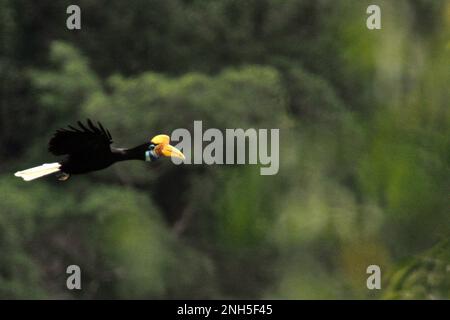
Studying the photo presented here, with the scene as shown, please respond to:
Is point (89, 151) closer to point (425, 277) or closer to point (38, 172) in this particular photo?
point (38, 172)

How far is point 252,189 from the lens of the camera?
28.4ft

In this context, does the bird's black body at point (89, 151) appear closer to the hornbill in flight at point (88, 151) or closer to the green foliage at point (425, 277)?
the hornbill in flight at point (88, 151)

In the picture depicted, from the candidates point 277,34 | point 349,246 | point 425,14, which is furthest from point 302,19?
point 349,246

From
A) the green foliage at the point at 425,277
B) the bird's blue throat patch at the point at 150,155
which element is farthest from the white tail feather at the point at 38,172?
the green foliage at the point at 425,277

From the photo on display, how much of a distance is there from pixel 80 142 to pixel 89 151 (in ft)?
0.15

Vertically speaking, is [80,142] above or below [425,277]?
above

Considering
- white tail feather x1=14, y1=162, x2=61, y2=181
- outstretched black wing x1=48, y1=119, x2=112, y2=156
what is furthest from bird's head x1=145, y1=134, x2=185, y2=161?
white tail feather x1=14, y1=162, x2=61, y2=181

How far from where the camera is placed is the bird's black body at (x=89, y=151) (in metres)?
5.39

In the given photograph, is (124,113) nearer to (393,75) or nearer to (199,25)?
(199,25)

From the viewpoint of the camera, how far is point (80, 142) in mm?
5422

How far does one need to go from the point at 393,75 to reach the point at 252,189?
1.05 metres

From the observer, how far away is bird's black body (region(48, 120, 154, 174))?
5395 mm

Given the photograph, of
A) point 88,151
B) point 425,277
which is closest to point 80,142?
point 88,151

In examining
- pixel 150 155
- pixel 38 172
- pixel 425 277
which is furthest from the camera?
pixel 425 277
